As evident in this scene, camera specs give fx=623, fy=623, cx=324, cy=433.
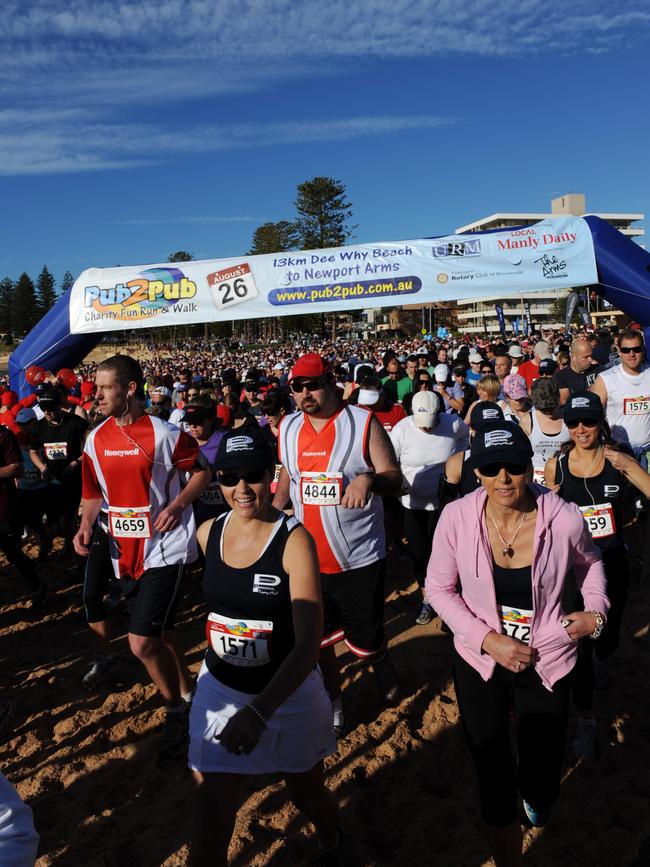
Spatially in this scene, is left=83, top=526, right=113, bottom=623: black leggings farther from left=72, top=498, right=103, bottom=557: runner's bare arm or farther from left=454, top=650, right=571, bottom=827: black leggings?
left=454, top=650, right=571, bottom=827: black leggings

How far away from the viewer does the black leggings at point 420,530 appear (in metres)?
5.52

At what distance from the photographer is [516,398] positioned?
6.39 m

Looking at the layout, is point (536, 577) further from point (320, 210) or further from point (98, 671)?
point (320, 210)

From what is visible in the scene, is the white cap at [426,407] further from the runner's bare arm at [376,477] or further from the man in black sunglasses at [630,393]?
the man in black sunglasses at [630,393]

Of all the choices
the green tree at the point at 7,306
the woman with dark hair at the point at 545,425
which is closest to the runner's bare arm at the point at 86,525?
the woman with dark hair at the point at 545,425

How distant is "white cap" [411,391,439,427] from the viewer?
5.28 meters

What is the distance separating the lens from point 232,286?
402 inches

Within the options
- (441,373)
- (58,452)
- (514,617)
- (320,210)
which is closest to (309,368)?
(514,617)

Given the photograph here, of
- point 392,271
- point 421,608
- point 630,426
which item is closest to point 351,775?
point 421,608

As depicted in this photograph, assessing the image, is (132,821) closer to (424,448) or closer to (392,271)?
(424,448)

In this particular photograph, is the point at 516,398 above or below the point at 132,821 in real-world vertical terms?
above

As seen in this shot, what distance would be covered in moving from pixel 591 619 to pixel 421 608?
3.32 m

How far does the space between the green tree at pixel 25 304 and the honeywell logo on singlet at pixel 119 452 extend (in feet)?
369

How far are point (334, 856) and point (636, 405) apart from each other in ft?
15.2
